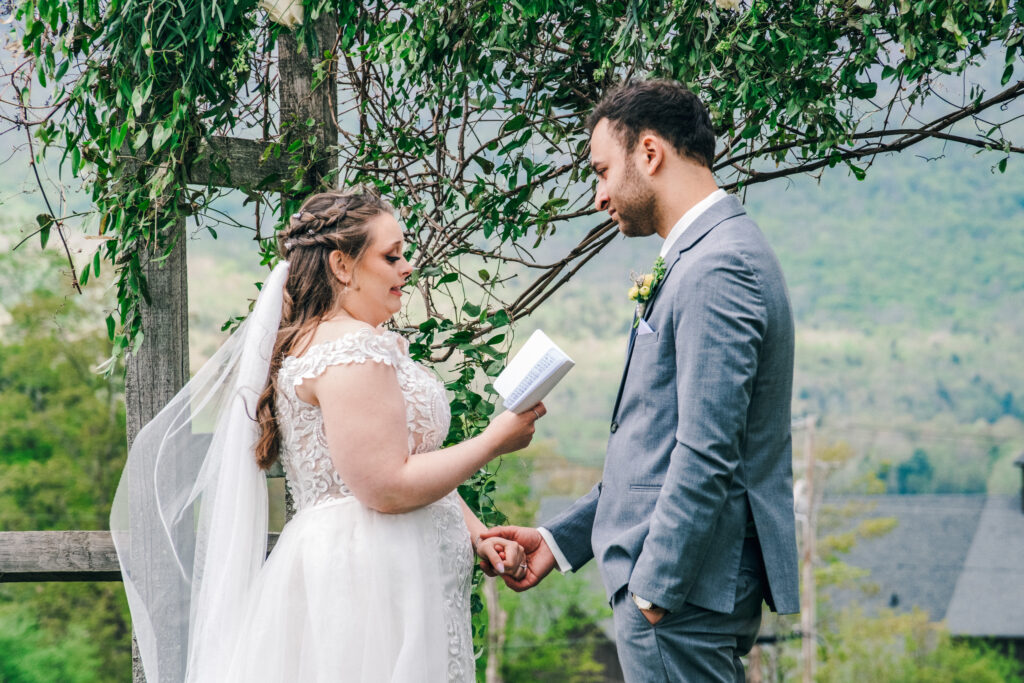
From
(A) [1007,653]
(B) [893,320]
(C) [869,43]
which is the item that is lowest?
(A) [1007,653]

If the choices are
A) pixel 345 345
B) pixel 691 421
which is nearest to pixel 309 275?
pixel 345 345

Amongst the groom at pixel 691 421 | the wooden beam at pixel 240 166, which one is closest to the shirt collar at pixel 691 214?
the groom at pixel 691 421

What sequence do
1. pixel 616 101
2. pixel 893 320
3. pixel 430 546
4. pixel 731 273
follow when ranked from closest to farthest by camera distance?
1. pixel 731 273
2. pixel 616 101
3. pixel 430 546
4. pixel 893 320

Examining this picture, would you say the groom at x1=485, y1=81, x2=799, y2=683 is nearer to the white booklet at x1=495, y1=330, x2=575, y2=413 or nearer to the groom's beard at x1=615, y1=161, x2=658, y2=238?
the groom's beard at x1=615, y1=161, x2=658, y2=238

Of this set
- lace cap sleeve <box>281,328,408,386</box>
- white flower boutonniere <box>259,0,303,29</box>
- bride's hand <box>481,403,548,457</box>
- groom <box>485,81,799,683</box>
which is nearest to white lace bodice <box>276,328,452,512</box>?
lace cap sleeve <box>281,328,408,386</box>

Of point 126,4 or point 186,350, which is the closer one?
point 126,4

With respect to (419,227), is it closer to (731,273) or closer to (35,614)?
(731,273)

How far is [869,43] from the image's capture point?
2693 mm

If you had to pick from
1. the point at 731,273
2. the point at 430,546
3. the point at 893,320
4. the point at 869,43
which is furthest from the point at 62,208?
the point at 893,320

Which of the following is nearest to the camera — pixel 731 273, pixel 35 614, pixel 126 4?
pixel 731 273

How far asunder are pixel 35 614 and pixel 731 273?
946 inches

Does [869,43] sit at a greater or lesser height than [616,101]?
greater

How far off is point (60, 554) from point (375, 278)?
4.75 feet

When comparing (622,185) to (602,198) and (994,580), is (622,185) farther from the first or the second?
(994,580)
